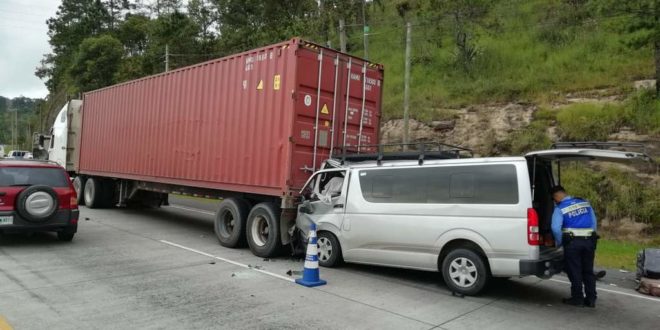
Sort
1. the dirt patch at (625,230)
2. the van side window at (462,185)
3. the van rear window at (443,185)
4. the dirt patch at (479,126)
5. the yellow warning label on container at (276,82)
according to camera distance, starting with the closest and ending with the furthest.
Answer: the van rear window at (443,185)
the van side window at (462,185)
the yellow warning label on container at (276,82)
the dirt patch at (625,230)
the dirt patch at (479,126)

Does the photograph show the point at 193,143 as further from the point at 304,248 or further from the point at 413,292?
the point at 413,292

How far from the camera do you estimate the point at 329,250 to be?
319 inches

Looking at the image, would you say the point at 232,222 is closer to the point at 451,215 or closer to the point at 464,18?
the point at 451,215

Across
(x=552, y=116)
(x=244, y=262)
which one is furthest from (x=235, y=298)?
(x=552, y=116)

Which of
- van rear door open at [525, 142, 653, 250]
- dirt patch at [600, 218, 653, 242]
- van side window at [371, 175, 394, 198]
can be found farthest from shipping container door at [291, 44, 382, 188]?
dirt patch at [600, 218, 653, 242]

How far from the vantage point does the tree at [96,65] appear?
134 feet

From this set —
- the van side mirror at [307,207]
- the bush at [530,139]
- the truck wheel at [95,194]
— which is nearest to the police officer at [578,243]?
the van side mirror at [307,207]

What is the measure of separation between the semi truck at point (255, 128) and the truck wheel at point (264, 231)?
0.06ft

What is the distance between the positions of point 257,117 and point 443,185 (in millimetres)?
3943

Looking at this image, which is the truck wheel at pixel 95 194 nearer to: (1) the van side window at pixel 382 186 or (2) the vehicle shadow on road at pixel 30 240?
(2) the vehicle shadow on road at pixel 30 240

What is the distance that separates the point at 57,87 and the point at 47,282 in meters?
71.1

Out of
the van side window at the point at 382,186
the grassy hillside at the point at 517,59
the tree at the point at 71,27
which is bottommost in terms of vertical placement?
the van side window at the point at 382,186

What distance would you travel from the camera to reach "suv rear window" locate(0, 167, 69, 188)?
8953mm

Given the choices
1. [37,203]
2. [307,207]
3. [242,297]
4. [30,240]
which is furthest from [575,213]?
[30,240]
